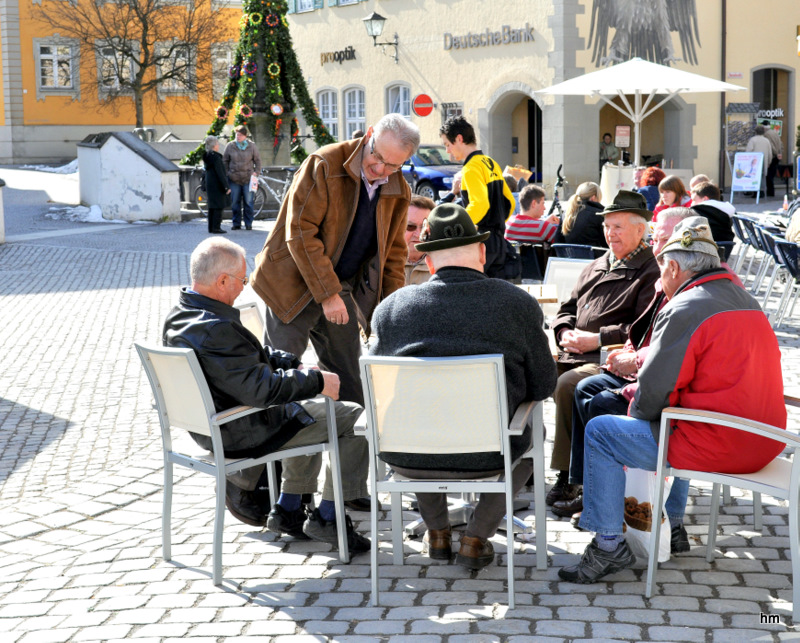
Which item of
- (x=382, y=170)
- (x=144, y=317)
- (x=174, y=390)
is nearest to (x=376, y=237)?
(x=382, y=170)

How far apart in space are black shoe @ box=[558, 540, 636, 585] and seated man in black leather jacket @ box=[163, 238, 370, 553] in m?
0.91

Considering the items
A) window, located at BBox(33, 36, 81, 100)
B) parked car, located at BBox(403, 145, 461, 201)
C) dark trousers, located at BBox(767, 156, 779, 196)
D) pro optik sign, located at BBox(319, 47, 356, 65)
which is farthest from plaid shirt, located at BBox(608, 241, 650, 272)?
window, located at BBox(33, 36, 81, 100)

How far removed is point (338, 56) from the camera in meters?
32.6

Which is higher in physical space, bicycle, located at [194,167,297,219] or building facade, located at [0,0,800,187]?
building facade, located at [0,0,800,187]

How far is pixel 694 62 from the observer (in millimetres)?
26672

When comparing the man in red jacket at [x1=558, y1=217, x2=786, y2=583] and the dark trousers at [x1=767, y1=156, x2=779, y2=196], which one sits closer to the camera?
the man in red jacket at [x1=558, y1=217, x2=786, y2=583]

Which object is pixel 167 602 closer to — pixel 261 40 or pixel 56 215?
pixel 261 40

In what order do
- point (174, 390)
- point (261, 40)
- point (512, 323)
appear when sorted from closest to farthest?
point (512, 323)
point (174, 390)
point (261, 40)

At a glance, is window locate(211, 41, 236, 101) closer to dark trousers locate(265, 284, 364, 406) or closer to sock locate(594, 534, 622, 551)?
dark trousers locate(265, 284, 364, 406)

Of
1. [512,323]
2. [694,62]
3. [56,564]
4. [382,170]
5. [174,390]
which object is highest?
[694,62]

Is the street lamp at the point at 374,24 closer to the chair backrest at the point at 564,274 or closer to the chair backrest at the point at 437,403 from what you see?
the chair backrest at the point at 564,274

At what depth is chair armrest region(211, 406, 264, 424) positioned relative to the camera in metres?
4.08

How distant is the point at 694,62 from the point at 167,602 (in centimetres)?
2529

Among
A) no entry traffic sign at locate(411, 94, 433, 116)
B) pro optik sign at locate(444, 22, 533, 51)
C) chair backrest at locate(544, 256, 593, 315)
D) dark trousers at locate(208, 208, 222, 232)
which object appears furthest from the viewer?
pro optik sign at locate(444, 22, 533, 51)
